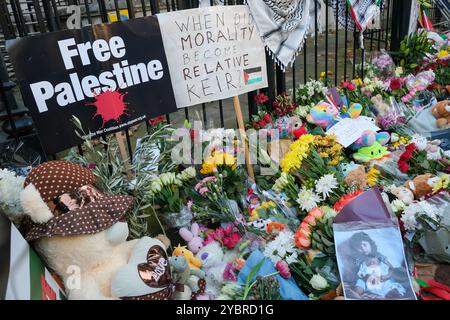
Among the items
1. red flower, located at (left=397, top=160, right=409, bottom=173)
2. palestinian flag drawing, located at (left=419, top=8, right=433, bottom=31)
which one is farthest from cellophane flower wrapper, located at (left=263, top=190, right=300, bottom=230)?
palestinian flag drawing, located at (left=419, top=8, right=433, bottom=31)

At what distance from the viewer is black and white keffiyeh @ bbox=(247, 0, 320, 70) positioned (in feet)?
9.27

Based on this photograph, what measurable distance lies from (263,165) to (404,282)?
1.22 metres

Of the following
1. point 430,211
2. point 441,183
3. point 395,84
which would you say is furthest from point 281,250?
point 395,84

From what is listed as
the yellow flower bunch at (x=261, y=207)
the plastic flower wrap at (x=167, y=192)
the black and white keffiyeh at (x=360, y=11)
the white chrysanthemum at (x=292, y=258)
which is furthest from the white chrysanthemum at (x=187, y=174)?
the black and white keffiyeh at (x=360, y=11)

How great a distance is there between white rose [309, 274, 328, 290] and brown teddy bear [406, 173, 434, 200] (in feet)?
2.77

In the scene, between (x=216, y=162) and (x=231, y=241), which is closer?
(x=231, y=241)

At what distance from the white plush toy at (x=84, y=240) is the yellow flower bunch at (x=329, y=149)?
136 centimetres

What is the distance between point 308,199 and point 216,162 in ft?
1.86

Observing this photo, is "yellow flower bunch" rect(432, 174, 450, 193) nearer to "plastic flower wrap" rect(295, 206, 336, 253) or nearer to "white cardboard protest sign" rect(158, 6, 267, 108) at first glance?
"plastic flower wrap" rect(295, 206, 336, 253)

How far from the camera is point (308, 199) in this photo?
2.14m

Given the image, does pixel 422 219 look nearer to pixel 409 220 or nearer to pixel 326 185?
pixel 409 220

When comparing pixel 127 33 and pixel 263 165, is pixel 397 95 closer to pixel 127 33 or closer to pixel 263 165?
pixel 263 165
